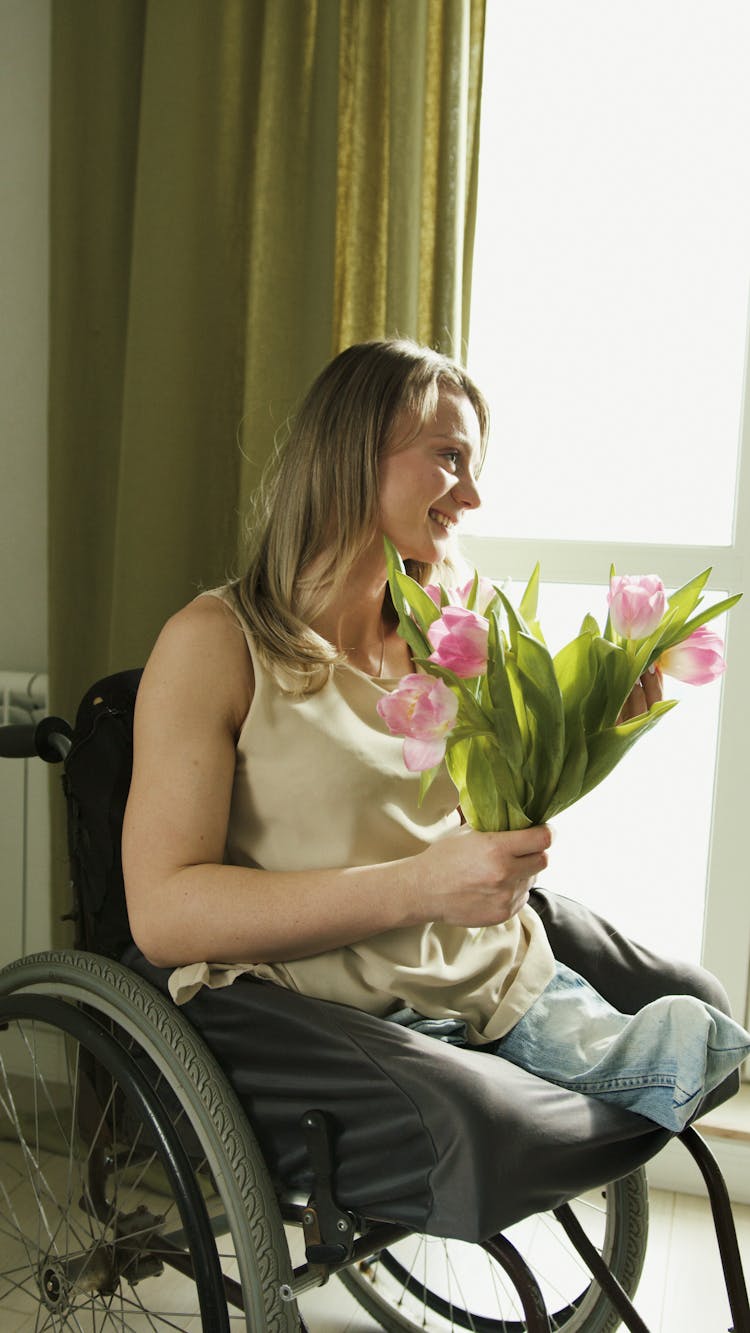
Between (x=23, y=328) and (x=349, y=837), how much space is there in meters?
1.53

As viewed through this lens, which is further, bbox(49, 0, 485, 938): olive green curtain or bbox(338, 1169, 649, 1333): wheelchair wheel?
bbox(49, 0, 485, 938): olive green curtain

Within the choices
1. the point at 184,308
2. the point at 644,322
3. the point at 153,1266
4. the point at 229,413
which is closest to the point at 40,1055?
the point at 153,1266

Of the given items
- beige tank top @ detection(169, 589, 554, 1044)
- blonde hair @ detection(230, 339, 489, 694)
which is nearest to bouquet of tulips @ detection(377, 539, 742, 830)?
beige tank top @ detection(169, 589, 554, 1044)

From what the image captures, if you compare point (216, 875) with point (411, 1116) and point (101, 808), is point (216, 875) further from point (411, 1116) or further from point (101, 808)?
point (411, 1116)

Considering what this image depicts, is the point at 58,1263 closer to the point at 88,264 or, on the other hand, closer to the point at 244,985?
the point at 244,985

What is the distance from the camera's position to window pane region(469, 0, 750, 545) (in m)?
2.18

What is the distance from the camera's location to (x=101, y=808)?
139cm

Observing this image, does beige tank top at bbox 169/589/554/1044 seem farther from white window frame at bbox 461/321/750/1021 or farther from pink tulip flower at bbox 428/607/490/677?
white window frame at bbox 461/321/750/1021

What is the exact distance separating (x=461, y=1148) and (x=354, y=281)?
4.80 ft

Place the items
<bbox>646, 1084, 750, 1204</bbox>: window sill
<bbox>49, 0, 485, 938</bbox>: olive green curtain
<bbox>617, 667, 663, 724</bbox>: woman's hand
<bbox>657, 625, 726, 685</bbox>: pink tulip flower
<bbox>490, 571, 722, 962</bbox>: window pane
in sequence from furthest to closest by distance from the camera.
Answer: <bbox>490, 571, 722, 962</bbox>: window pane < <bbox>646, 1084, 750, 1204</bbox>: window sill < <bbox>49, 0, 485, 938</bbox>: olive green curtain < <bbox>617, 667, 663, 724</bbox>: woman's hand < <bbox>657, 625, 726, 685</bbox>: pink tulip flower

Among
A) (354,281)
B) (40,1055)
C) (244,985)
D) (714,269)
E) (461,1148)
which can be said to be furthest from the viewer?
(40,1055)

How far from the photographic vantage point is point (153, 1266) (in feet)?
4.58

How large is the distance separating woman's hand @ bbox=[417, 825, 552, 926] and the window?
1133 millimetres

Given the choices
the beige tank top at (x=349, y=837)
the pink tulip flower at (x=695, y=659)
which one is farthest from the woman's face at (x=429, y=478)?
the pink tulip flower at (x=695, y=659)
